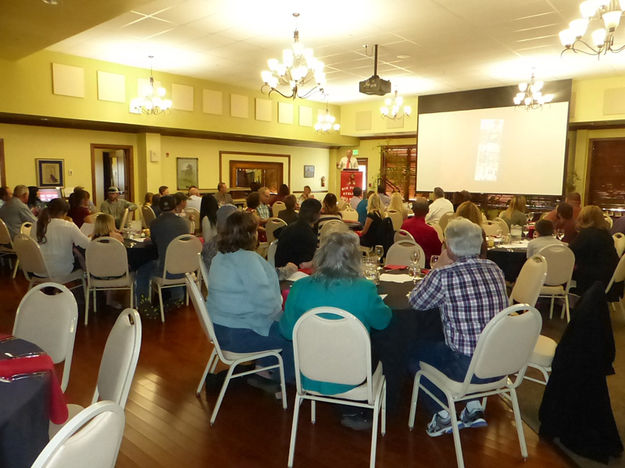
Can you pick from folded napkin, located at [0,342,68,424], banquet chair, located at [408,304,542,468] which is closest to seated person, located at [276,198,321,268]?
banquet chair, located at [408,304,542,468]

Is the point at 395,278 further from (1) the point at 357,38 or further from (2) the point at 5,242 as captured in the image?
(2) the point at 5,242

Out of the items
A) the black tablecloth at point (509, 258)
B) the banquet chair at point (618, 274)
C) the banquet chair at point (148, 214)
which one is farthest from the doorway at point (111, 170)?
the banquet chair at point (618, 274)

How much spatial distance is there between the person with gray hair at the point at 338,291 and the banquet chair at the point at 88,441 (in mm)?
1338

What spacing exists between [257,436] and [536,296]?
2.24 meters

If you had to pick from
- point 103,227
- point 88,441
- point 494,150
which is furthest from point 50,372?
point 494,150

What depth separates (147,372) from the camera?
12.3 ft

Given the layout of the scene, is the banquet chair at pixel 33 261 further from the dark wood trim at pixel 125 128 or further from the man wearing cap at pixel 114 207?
the dark wood trim at pixel 125 128

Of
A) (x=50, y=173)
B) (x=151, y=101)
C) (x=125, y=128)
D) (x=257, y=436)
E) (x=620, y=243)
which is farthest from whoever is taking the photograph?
(x=125, y=128)

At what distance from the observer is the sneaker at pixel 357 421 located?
2920mm

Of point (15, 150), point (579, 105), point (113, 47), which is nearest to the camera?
point (113, 47)

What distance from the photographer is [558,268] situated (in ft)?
15.9

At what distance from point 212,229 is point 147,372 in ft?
12.2

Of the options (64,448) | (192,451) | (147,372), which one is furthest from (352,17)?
(64,448)

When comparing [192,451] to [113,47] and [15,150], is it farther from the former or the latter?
[15,150]
